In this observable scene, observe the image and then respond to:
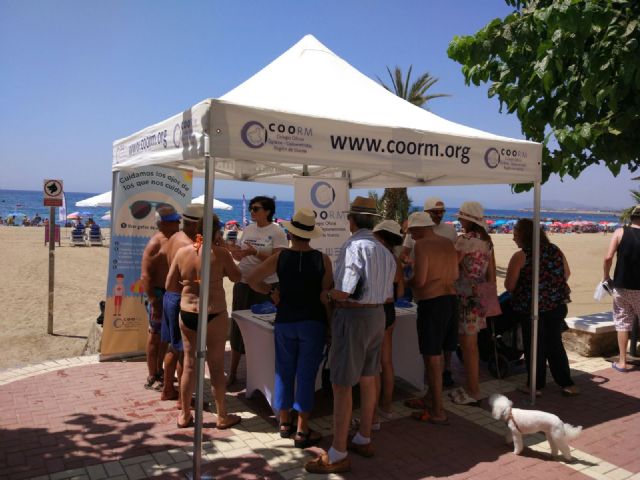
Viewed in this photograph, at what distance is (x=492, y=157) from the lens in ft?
14.8

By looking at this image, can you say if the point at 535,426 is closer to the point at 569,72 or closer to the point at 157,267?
the point at 157,267

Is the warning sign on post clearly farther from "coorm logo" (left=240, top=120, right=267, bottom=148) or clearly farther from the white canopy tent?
"coorm logo" (left=240, top=120, right=267, bottom=148)

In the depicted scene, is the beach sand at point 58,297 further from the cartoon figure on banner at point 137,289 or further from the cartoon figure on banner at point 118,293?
the cartoon figure on banner at point 137,289

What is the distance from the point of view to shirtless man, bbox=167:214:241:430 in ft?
12.9

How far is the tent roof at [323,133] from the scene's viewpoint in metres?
3.33

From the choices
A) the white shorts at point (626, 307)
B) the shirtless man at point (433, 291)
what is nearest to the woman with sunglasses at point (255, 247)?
the shirtless man at point (433, 291)

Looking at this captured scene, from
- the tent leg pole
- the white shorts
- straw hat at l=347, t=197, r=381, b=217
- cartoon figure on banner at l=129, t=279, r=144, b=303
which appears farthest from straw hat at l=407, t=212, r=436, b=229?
cartoon figure on banner at l=129, t=279, r=144, b=303

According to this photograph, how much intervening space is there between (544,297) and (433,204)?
56.9 inches

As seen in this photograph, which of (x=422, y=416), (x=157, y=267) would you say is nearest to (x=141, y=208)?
(x=157, y=267)

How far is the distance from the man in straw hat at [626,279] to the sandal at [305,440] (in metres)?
3.96

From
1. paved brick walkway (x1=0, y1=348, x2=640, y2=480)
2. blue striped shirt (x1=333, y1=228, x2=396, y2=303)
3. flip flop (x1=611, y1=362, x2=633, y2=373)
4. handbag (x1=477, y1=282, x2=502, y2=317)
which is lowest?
paved brick walkway (x1=0, y1=348, x2=640, y2=480)

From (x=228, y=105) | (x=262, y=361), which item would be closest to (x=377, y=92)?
(x=228, y=105)

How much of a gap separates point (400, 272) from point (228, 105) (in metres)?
1.96

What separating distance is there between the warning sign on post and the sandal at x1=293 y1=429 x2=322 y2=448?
6006 millimetres
